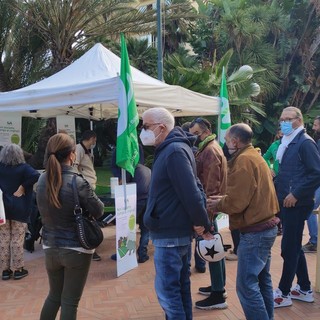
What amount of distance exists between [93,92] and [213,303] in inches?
113

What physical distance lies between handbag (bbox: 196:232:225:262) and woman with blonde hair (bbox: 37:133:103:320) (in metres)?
0.93

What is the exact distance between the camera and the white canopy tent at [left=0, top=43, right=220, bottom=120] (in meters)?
5.16

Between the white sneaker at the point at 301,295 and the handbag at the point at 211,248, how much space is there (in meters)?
1.19

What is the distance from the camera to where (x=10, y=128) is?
7.32 metres

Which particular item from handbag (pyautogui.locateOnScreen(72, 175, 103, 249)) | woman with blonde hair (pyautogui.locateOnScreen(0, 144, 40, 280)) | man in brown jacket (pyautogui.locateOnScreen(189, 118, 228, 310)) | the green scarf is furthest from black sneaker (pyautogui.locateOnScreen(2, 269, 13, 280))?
the green scarf

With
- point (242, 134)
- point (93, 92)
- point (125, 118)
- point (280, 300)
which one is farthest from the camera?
point (93, 92)

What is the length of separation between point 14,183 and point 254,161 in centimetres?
303

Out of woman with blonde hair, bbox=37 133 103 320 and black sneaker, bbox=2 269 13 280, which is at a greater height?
woman with blonde hair, bbox=37 133 103 320

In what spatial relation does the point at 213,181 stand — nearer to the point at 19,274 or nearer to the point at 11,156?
the point at 11,156

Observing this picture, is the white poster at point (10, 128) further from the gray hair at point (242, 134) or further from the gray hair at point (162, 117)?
the gray hair at point (242, 134)

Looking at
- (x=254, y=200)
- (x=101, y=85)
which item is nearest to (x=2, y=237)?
(x=101, y=85)

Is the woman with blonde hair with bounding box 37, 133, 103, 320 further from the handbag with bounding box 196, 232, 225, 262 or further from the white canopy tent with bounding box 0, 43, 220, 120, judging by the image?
the white canopy tent with bounding box 0, 43, 220, 120

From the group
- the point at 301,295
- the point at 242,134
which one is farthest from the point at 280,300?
the point at 242,134

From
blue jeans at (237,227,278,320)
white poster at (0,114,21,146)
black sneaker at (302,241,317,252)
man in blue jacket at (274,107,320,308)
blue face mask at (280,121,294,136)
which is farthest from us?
white poster at (0,114,21,146)
